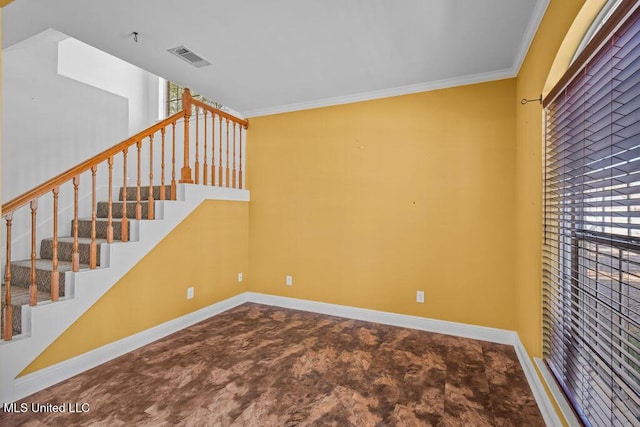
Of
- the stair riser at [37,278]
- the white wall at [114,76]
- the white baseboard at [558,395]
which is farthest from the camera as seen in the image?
the white wall at [114,76]

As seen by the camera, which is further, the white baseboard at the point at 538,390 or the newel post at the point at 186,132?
the newel post at the point at 186,132

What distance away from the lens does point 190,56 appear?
2740 mm

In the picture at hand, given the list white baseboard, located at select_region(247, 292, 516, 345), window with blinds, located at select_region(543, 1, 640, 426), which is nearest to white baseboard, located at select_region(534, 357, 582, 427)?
window with blinds, located at select_region(543, 1, 640, 426)

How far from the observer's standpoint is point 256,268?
4.15 metres

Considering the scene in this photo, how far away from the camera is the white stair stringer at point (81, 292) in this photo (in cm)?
198

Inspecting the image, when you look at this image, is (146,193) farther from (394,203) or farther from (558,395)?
A: (558,395)

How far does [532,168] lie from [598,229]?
3.32ft

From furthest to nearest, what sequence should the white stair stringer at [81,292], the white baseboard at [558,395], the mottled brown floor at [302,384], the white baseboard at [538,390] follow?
the white stair stringer at [81,292]
the mottled brown floor at [302,384]
the white baseboard at [538,390]
the white baseboard at [558,395]

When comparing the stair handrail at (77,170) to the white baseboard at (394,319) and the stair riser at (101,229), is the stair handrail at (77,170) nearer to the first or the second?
the stair riser at (101,229)

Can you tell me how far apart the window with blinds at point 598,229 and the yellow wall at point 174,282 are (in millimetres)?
3098

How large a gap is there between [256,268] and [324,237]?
1.07 meters

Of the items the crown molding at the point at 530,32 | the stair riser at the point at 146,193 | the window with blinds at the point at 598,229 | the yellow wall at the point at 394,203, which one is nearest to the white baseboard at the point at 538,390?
the window with blinds at the point at 598,229

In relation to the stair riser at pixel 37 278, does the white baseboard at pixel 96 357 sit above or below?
below

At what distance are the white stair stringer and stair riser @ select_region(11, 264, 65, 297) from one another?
0.21 meters
